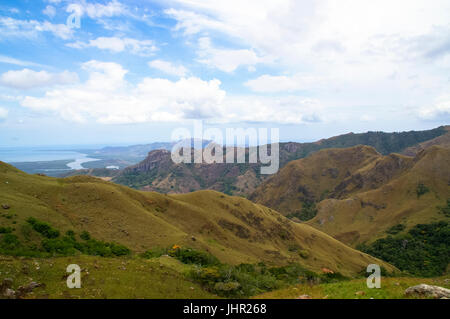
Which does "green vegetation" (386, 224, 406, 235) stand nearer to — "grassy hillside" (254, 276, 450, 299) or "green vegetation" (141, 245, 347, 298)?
"green vegetation" (141, 245, 347, 298)

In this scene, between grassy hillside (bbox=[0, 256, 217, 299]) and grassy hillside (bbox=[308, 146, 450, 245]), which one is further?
grassy hillside (bbox=[308, 146, 450, 245])

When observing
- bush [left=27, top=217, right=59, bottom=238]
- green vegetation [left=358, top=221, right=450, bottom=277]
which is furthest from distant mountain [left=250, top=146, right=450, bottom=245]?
bush [left=27, top=217, right=59, bottom=238]

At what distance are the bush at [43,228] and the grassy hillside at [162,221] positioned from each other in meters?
0.88

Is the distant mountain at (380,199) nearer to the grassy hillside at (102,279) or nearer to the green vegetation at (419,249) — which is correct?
the green vegetation at (419,249)

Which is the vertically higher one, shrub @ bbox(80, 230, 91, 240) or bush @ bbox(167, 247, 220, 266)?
shrub @ bbox(80, 230, 91, 240)

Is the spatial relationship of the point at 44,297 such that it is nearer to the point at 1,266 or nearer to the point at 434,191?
the point at 1,266

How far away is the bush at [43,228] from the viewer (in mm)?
26969

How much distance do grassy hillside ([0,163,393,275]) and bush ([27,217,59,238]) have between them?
88cm

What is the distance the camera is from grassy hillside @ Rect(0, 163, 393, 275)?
32.3 m

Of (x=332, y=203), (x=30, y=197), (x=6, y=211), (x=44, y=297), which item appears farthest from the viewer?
(x=332, y=203)

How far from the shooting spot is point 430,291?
12859 mm
